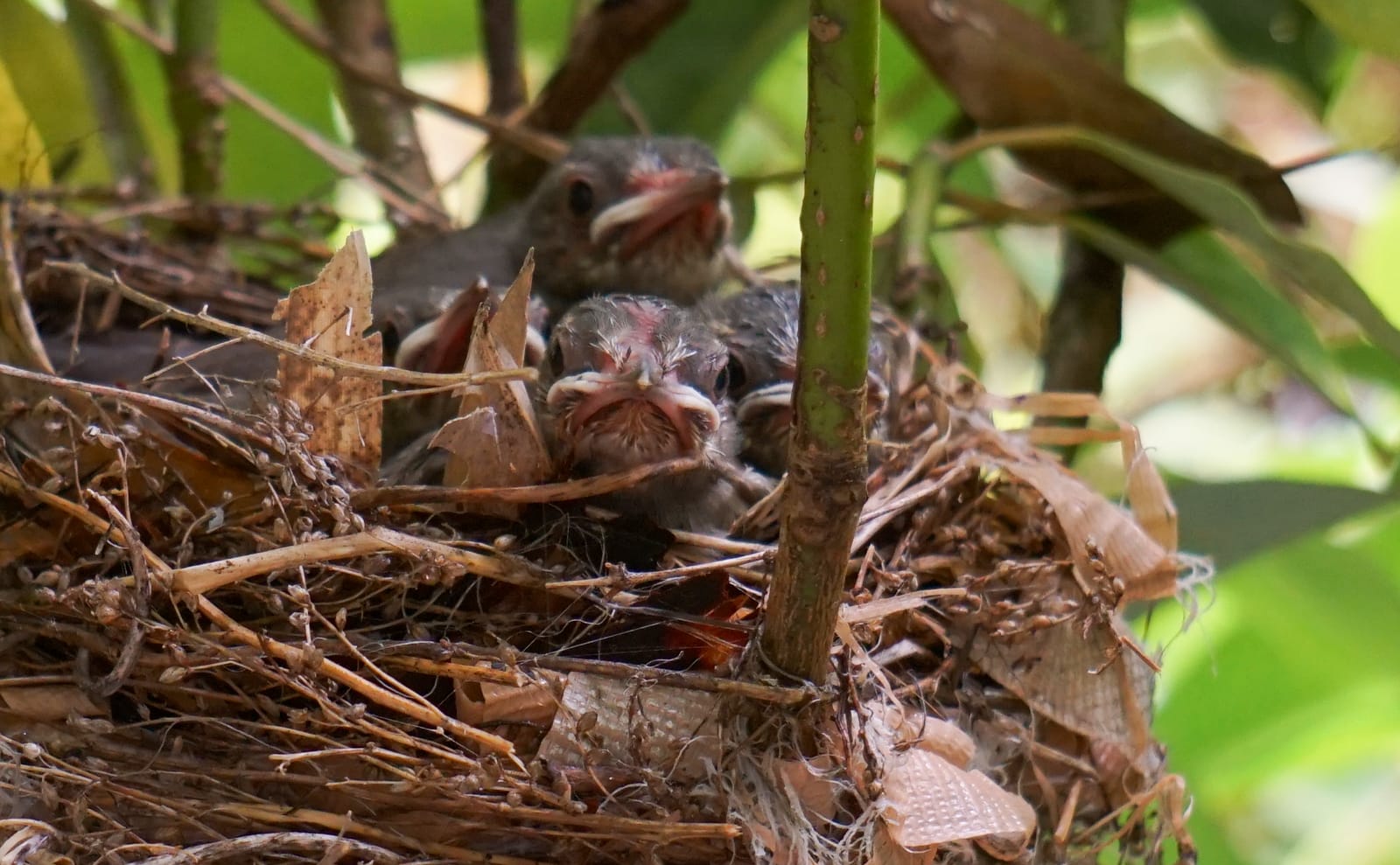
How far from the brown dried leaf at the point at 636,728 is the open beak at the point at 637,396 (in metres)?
0.30

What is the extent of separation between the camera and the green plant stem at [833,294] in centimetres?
67

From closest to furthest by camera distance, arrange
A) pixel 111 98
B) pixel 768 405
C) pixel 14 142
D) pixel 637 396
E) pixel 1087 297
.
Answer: pixel 637 396 < pixel 768 405 < pixel 14 142 < pixel 1087 297 < pixel 111 98

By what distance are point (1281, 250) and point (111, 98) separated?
1.50 meters

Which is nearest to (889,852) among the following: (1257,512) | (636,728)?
(636,728)

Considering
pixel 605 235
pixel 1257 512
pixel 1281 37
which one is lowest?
pixel 1257 512

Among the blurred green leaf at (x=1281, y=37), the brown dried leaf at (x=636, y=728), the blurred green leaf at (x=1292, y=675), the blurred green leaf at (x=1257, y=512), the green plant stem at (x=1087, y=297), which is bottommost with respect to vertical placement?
the blurred green leaf at (x=1292, y=675)

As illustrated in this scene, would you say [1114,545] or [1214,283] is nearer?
[1114,545]

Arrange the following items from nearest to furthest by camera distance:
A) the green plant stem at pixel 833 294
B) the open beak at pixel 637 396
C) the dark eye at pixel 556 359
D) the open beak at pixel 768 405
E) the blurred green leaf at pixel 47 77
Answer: the green plant stem at pixel 833 294 → the open beak at pixel 637 396 → the dark eye at pixel 556 359 → the open beak at pixel 768 405 → the blurred green leaf at pixel 47 77

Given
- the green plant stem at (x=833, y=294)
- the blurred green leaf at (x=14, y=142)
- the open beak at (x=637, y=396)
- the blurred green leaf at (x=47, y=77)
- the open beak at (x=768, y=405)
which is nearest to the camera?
the green plant stem at (x=833, y=294)

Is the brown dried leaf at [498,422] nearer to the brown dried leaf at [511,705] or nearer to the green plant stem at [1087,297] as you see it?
the brown dried leaf at [511,705]

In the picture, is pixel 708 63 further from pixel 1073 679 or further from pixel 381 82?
pixel 1073 679

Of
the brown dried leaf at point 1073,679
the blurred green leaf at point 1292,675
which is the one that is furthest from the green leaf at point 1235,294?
the brown dried leaf at point 1073,679

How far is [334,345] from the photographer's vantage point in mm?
1101

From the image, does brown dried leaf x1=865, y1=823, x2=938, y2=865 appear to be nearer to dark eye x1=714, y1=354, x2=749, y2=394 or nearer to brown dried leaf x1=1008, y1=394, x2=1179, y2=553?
brown dried leaf x1=1008, y1=394, x2=1179, y2=553
